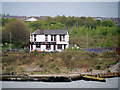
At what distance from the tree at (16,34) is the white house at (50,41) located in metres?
1.90

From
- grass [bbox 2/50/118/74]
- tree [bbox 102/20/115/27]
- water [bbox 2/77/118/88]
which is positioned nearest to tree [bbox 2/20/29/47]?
grass [bbox 2/50/118/74]

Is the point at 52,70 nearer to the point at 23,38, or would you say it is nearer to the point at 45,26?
the point at 23,38

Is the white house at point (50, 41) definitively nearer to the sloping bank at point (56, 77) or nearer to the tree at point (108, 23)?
the sloping bank at point (56, 77)

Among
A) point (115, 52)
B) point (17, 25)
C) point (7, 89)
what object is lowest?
point (7, 89)

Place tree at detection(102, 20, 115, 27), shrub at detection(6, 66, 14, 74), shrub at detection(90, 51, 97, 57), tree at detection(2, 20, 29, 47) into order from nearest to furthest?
shrub at detection(6, 66, 14, 74) < shrub at detection(90, 51, 97, 57) < tree at detection(2, 20, 29, 47) < tree at detection(102, 20, 115, 27)

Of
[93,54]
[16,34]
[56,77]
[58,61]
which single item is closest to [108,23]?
[93,54]

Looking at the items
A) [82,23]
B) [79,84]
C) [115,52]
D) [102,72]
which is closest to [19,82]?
[79,84]

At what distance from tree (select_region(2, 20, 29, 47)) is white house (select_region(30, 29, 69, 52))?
1.90 meters

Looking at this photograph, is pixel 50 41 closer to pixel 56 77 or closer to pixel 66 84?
pixel 56 77

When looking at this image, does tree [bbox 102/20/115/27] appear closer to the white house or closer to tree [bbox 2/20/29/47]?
the white house

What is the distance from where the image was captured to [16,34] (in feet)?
92.0

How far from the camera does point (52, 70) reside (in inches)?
886

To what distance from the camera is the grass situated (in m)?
23.0

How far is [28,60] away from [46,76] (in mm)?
3582
